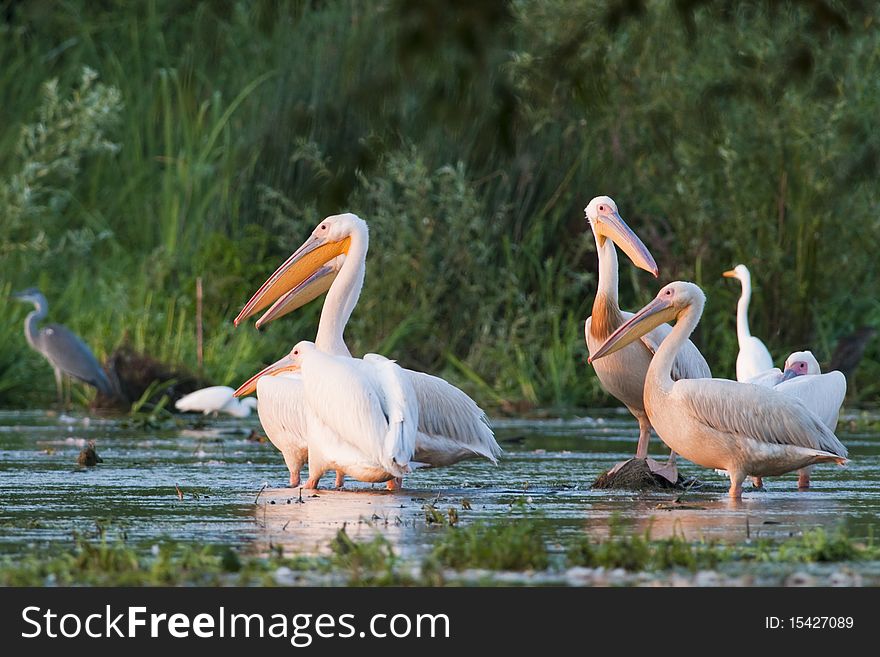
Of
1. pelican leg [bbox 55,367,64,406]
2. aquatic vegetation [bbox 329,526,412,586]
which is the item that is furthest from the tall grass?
aquatic vegetation [bbox 329,526,412,586]

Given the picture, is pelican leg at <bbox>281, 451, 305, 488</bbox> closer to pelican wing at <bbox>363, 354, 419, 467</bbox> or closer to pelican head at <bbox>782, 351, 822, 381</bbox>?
pelican wing at <bbox>363, 354, 419, 467</bbox>

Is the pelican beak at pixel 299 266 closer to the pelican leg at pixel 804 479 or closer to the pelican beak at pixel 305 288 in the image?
the pelican beak at pixel 305 288

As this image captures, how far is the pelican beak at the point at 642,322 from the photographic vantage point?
8680mm

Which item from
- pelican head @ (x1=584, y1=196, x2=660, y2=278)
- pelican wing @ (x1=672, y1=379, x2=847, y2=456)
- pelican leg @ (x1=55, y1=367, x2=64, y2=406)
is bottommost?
pelican leg @ (x1=55, y1=367, x2=64, y2=406)

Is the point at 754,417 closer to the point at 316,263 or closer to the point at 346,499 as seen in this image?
the point at 346,499

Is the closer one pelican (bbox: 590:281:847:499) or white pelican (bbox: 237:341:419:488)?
white pelican (bbox: 237:341:419:488)

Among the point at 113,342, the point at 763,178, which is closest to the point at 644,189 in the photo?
A: the point at 763,178

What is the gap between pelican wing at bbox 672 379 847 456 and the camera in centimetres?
796

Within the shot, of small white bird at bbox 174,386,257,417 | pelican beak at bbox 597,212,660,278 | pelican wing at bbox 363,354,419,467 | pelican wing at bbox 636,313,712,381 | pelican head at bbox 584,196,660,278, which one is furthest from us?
small white bird at bbox 174,386,257,417

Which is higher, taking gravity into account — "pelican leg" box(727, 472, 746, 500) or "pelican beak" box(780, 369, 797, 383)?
"pelican beak" box(780, 369, 797, 383)

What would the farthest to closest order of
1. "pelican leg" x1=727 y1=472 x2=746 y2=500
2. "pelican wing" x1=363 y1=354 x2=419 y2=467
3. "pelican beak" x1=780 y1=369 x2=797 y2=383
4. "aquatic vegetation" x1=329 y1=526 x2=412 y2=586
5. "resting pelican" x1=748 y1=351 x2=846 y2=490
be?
"pelican beak" x1=780 y1=369 x2=797 y2=383 → "resting pelican" x1=748 y1=351 x2=846 y2=490 → "pelican leg" x1=727 y1=472 x2=746 y2=500 → "pelican wing" x1=363 y1=354 x2=419 y2=467 → "aquatic vegetation" x1=329 y1=526 x2=412 y2=586

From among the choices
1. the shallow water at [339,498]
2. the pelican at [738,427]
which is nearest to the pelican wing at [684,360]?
the shallow water at [339,498]

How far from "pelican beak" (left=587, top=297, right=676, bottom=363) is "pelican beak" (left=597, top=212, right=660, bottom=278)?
38.1 inches

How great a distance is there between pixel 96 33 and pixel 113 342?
661 cm
